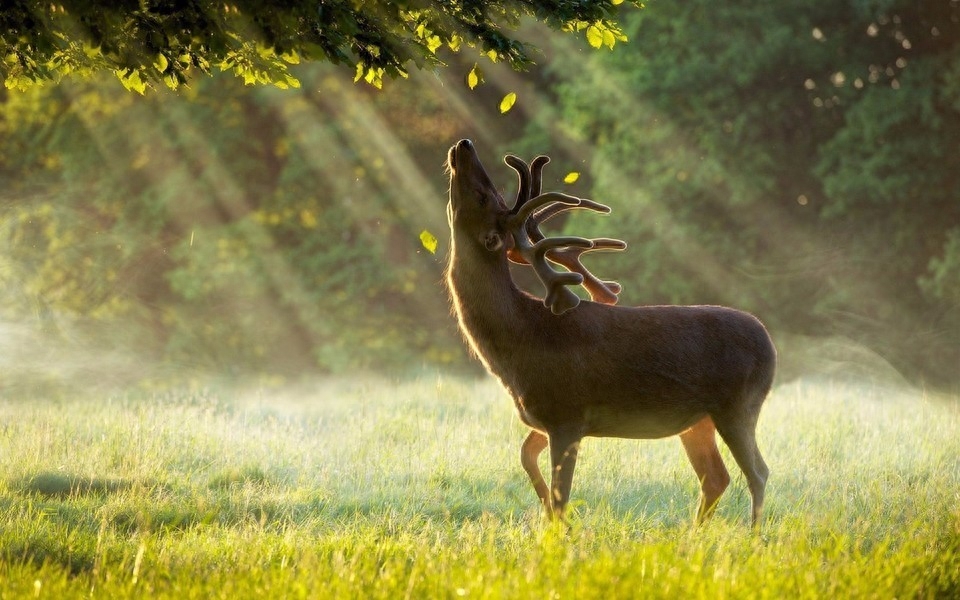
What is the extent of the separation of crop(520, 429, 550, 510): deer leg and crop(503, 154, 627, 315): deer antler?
37.5 inches

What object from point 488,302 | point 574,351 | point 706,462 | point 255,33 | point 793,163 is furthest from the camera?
point 793,163

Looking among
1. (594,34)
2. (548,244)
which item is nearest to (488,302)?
(548,244)

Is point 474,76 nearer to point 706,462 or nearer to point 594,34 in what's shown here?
point 594,34

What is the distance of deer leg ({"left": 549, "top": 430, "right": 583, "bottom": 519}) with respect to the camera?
7.34 metres

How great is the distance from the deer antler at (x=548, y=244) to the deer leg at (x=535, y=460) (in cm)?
95

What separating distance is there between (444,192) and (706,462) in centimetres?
1374

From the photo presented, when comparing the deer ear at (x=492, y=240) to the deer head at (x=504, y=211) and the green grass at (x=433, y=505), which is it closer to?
the deer head at (x=504, y=211)

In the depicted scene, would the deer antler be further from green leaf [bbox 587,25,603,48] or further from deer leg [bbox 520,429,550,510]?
deer leg [bbox 520,429,550,510]

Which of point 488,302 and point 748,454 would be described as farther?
point 748,454

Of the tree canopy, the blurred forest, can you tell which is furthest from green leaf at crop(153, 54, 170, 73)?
the blurred forest

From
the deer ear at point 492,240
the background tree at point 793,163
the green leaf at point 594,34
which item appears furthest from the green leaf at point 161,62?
the background tree at point 793,163

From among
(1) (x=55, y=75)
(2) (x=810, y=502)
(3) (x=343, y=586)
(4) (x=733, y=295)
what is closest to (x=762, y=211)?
(4) (x=733, y=295)

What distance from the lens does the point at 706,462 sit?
815 centimetres

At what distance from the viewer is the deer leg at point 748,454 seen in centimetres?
772
